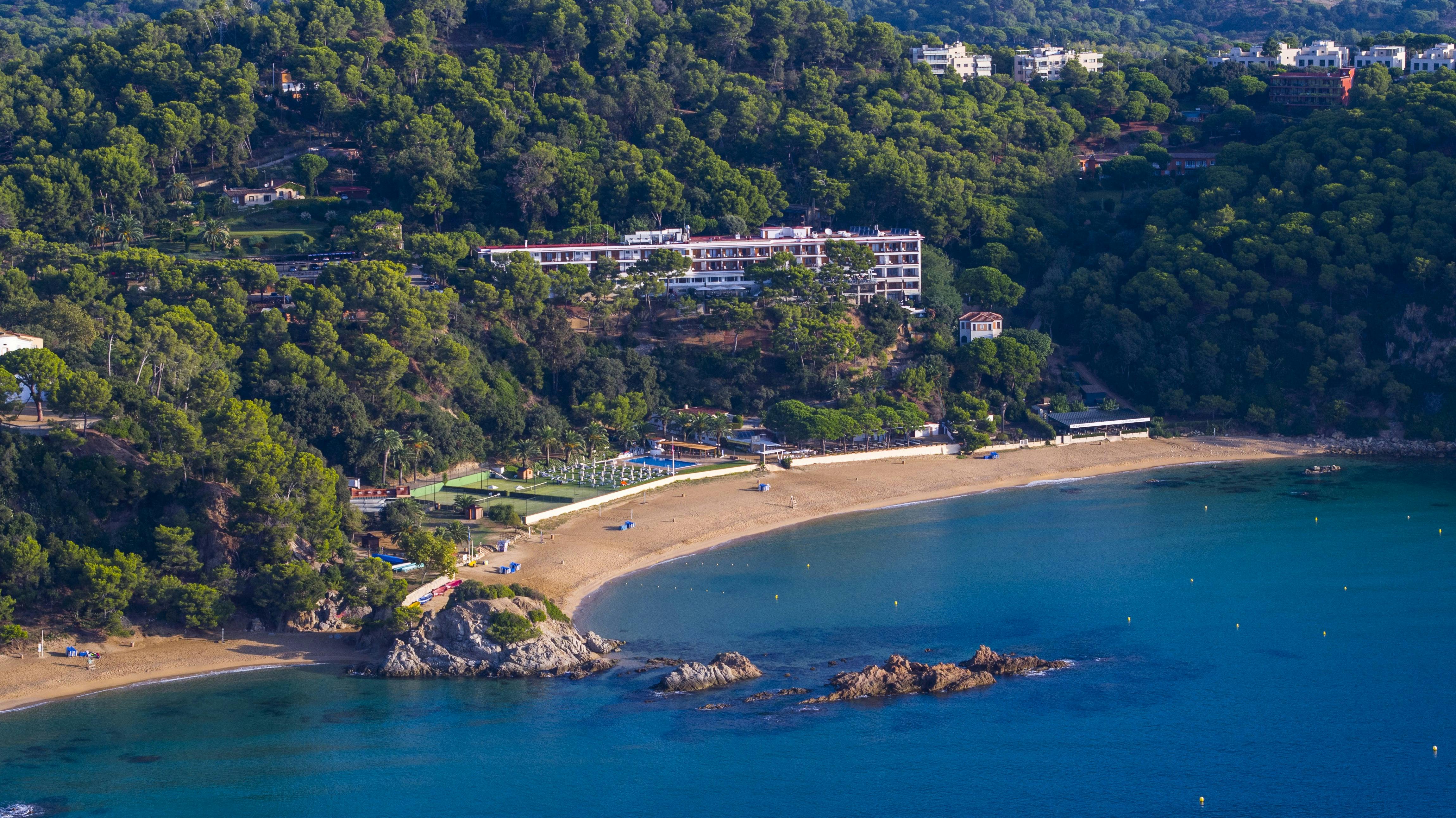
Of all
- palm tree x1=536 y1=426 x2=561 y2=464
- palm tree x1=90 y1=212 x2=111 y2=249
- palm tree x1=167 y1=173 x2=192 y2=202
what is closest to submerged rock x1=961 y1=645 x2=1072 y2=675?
palm tree x1=536 y1=426 x2=561 y2=464

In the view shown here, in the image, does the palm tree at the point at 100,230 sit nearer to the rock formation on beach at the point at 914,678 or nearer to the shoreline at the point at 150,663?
the shoreline at the point at 150,663

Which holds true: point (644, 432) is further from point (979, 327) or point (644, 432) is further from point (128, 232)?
point (128, 232)

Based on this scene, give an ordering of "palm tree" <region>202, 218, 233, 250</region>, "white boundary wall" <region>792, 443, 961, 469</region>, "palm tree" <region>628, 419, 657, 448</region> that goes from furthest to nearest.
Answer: "palm tree" <region>202, 218, 233, 250</region>
"white boundary wall" <region>792, 443, 961, 469</region>
"palm tree" <region>628, 419, 657, 448</region>

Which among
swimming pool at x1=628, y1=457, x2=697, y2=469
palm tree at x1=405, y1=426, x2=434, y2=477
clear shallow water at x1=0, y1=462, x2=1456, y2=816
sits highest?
palm tree at x1=405, y1=426, x2=434, y2=477

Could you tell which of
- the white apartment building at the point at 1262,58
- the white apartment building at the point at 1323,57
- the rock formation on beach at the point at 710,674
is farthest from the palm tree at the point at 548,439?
the white apartment building at the point at 1262,58

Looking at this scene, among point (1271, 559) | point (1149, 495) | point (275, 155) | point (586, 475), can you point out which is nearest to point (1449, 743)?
point (1271, 559)

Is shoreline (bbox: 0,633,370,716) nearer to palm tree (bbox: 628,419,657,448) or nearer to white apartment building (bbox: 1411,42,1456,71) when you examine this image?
palm tree (bbox: 628,419,657,448)

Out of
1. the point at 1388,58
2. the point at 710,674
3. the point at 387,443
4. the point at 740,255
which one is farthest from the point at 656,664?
the point at 1388,58

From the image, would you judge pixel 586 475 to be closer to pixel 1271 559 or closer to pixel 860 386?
pixel 860 386
